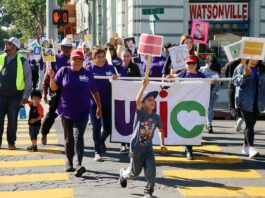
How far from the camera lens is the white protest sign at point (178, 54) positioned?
10.9 meters

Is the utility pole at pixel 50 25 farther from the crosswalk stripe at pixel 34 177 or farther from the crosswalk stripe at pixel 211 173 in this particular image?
the crosswalk stripe at pixel 211 173

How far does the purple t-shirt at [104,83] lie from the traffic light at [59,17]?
9505 millimetres

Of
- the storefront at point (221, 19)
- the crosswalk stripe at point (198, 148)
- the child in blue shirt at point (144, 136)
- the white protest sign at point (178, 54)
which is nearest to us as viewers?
the child in blue shirt at point (144, 136)

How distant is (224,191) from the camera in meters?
7.95

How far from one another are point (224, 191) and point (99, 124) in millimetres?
2730

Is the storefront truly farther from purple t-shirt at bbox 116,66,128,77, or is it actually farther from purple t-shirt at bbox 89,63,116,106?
purple t-shirt at bbox 89,63,116,106

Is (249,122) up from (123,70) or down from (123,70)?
down

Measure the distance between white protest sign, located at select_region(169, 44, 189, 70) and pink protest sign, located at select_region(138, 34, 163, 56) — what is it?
2.37m

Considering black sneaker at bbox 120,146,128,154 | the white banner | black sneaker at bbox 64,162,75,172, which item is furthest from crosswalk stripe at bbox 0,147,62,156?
black sneaker at bbox 64,162,75,172

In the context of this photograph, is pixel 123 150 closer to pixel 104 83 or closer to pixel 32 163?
pixel 104 83

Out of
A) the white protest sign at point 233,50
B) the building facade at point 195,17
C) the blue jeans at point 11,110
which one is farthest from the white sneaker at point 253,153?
the building facade at point 195,17

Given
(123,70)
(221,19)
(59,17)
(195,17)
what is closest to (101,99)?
(123,70)

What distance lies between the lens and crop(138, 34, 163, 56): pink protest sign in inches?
333

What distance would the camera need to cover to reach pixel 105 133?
10.4 meters
